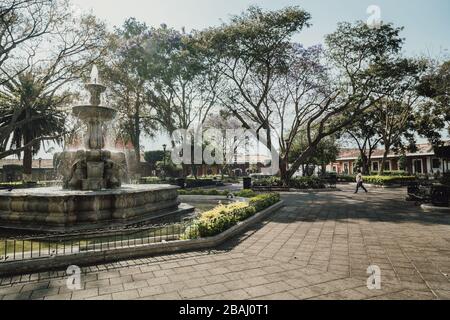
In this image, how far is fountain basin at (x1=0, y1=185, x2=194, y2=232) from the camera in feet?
30.1

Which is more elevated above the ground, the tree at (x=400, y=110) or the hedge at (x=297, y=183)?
the tree at (x=400, y=110)

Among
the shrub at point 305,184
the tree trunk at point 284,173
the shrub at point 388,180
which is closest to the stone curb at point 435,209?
the shrub at point 305,184

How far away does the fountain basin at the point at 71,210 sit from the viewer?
9.17m

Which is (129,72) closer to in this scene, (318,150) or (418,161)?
(318,150)

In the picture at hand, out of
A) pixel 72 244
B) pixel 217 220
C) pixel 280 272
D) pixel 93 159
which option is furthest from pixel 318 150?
pixel 72 244

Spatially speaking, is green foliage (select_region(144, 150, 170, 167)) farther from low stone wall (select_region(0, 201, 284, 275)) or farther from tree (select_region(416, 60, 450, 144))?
low stone wall (select_region(0, 201, 284, 275))

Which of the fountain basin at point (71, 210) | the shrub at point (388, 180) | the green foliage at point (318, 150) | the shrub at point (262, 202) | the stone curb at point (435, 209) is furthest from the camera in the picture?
the green foliage at point (318, 150)

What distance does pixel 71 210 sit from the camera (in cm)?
923

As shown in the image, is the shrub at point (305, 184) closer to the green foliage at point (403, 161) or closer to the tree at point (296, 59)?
the tree at point (296, 59)

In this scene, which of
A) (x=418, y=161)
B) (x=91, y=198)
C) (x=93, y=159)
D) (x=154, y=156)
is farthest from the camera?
(x=154, y=156)

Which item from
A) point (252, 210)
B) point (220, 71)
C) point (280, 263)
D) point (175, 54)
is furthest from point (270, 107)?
point (280, 263)

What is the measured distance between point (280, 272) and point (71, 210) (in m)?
6.85

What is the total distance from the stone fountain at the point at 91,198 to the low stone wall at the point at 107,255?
310 cm
